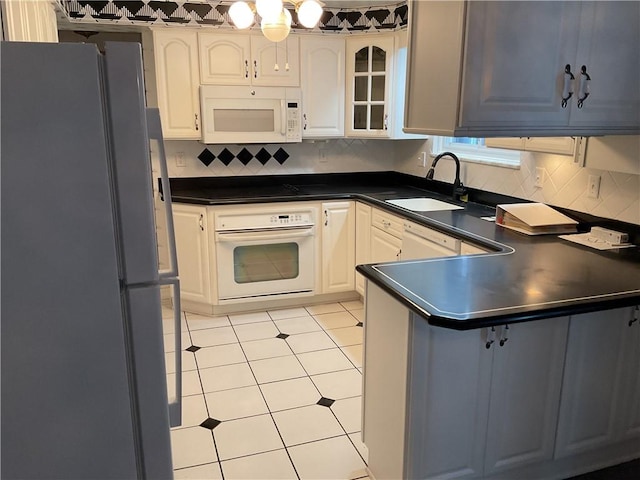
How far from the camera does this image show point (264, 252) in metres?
4.00

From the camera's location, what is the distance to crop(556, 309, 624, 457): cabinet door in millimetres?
1945

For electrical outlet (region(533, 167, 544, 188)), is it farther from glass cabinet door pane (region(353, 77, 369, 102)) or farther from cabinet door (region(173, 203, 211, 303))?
cabinet door (region(173, 203, 211, 303))

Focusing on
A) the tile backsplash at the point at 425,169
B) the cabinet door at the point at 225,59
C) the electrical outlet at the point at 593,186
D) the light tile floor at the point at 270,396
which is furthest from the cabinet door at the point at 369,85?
the electrical outlet at the point at 593,186

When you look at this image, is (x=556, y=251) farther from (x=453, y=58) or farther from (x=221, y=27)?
(x=221, y=27)

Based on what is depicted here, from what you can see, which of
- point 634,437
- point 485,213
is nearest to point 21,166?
point 634,437

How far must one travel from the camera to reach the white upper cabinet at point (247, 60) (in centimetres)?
382

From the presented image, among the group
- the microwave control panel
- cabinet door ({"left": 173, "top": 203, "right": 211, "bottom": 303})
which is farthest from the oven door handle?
A: the microwave control panel

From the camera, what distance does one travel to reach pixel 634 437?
2.15 meters

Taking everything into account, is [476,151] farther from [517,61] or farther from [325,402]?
[325,402]

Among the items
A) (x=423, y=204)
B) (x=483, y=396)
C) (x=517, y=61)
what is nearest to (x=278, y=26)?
(x=517, y=61)

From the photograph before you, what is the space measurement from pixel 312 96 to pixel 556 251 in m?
2.36

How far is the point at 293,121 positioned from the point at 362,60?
75 cm

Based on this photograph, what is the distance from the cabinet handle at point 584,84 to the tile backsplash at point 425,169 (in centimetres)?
60

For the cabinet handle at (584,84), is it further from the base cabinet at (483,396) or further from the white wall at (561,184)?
the base cabinet at (483,396)
